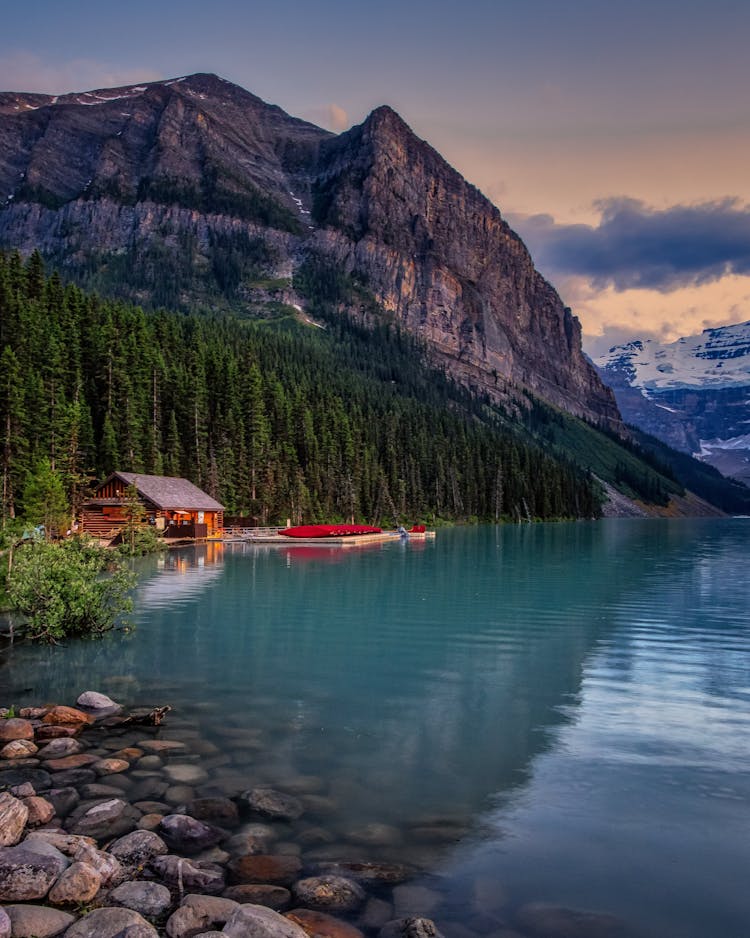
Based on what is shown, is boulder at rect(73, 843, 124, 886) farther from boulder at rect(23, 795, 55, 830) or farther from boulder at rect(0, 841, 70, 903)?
boulder at rect(23, 795, 55, 830)

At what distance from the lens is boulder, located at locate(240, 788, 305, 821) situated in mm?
11695

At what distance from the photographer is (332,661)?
23.8 meters

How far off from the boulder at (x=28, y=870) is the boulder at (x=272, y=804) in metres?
3.38

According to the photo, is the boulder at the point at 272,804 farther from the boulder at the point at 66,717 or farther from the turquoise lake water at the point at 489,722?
the boulder at the point at 66,717

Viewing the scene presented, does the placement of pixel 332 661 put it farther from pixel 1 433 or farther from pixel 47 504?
pixel 1 433

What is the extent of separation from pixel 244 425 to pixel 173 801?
104 metres

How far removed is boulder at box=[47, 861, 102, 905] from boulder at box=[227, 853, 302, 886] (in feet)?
5.89

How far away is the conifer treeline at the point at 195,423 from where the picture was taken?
262 feet

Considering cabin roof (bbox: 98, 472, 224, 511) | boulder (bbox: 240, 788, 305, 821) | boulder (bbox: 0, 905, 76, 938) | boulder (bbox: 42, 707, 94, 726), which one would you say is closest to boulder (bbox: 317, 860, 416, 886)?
boulder (bbox: 240, 788, 305, 821)

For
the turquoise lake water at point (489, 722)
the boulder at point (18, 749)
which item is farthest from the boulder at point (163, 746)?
the boulder at point (18, 749)

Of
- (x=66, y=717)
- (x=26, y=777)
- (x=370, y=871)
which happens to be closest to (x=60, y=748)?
(x=26, y=777)

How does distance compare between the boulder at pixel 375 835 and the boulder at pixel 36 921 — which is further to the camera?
the boulder at pixel 375 835

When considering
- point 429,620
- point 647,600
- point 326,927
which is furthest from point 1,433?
point 326,927

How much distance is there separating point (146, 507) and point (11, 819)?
7113 centimetres
